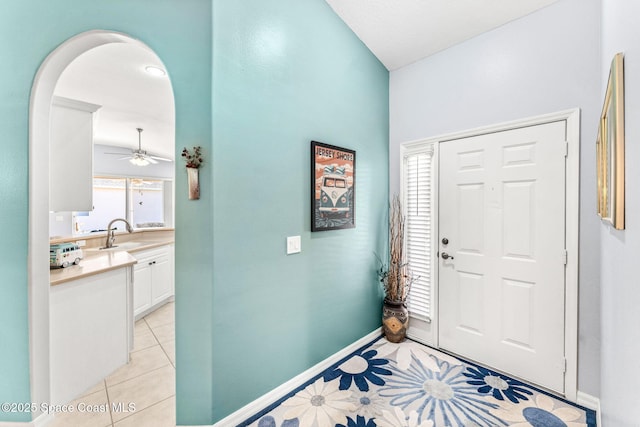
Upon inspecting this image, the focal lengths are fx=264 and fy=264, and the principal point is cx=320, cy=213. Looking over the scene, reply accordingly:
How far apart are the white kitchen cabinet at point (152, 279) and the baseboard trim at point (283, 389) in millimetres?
2077

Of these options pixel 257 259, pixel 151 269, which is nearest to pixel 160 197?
pixel 151 269

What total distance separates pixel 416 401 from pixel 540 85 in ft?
8.34

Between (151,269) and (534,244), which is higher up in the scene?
(534,244)

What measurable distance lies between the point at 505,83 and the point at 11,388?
13.5ft

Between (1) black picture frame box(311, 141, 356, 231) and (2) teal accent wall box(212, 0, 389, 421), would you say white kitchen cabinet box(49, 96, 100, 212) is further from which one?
(1) black picture frame box(311, 141, 356, 231)

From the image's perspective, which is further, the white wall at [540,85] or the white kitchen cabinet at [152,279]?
the white kitchen cabinet at [152,279]

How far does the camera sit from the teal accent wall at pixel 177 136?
62.6 inches

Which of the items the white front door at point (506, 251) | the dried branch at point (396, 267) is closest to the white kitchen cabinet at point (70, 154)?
the dried branch at point (396, 267)

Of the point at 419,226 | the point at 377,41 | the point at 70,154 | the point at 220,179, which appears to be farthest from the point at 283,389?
the point at 377,41

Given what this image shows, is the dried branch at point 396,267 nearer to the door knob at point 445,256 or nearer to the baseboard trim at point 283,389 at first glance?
the door knob at point 445,256

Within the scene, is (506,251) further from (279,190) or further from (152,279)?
(152,279)

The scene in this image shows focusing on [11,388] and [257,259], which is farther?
[257,259]

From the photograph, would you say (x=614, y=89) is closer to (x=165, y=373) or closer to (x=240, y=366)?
(x=240, y=366)

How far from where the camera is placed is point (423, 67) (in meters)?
2.67
